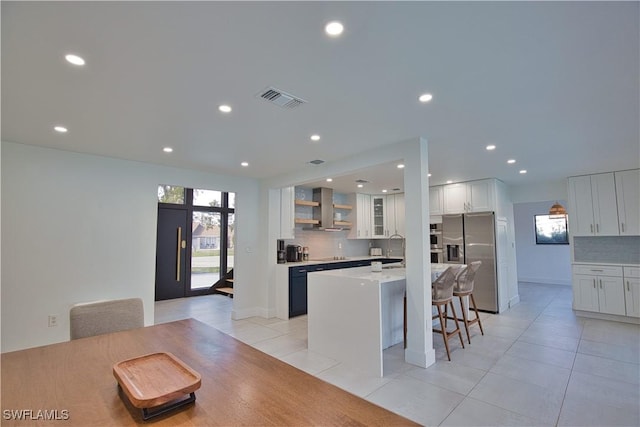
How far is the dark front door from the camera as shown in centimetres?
668

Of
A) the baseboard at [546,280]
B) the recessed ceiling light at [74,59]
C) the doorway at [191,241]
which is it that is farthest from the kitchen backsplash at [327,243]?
the baseboard at [546,280]

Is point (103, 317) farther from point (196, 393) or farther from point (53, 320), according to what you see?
point (53, 320)

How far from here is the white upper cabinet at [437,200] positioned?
6.12 metres

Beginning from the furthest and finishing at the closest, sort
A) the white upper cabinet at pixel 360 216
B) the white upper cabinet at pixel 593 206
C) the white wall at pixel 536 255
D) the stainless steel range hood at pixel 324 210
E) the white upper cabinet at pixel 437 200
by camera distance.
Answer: the white wall at pixel 536 255 < the white upper cabinet at pixel 360 216 < the stainless steel range hood at pixel 324 210 < the white upper cabinet at pixel 437 200 < the white upper cabinet at pixel 593 206

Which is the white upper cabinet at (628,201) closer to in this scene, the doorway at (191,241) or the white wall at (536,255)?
the white wall at (536,255)

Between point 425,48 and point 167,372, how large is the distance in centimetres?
208

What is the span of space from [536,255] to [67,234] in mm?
10694

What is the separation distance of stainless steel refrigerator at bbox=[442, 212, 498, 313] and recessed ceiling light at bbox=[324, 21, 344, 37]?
185 inches

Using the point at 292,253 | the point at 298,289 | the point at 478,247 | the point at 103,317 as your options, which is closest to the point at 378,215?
the point at 478,247

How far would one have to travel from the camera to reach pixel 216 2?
4.73ft

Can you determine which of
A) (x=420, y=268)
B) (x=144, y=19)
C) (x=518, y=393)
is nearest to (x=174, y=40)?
(x=144, y=19)

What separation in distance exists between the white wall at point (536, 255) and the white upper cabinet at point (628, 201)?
11.5 feet

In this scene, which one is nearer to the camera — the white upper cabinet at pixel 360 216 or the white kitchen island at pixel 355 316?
the white kitchen island at pixel 355 316

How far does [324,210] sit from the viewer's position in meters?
6.34
